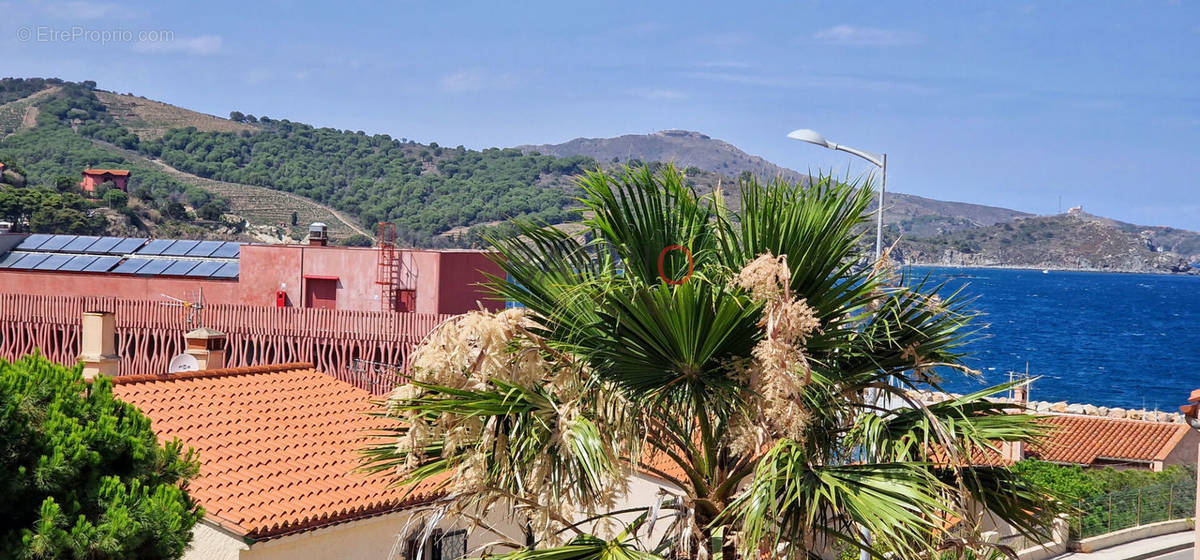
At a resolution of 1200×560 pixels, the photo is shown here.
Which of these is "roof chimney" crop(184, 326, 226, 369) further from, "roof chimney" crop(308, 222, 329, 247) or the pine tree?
"roof chimney" crop(308, 222, 329, 247)

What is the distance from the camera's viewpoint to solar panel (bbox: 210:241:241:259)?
42094 millimetres

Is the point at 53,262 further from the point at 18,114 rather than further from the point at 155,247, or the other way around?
the point at 18,114

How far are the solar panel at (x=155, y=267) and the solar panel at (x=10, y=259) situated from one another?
20.5 feet

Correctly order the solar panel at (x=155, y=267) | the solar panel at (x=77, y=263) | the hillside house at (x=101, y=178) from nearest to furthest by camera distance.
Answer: the solar panel at (x=155, y=267) → the solar panel at (x=77, y=263) → the hillside house at (x=101, y=178)

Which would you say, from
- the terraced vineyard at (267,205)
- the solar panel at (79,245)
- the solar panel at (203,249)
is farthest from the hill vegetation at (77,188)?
the solar panel at (203,249)

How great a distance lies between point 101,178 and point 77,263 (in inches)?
3887

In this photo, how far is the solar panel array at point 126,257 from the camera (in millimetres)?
40156

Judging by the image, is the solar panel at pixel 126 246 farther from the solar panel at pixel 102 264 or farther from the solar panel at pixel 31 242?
the solar panel at pixel 31 242

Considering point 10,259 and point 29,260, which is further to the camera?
point 10,259

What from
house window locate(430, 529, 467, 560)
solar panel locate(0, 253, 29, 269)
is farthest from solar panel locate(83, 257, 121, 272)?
house window locate(430, 529, 467, 560)

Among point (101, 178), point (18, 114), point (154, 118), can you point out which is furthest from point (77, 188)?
point (18, 114)

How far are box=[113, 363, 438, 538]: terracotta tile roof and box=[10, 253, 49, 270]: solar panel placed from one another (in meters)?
31.4

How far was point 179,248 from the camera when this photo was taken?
44312mm

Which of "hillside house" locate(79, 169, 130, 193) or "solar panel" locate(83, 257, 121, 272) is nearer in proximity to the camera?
"solar panel" locate(83, 257, 121, 272)
